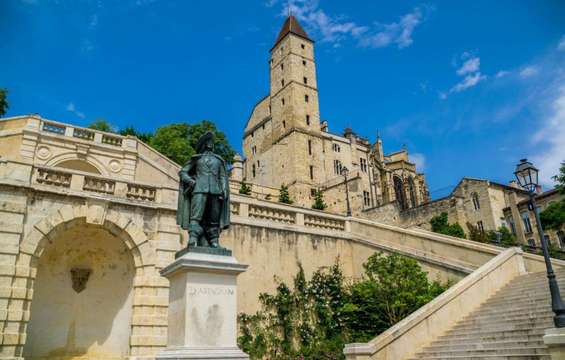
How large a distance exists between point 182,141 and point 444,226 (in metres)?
26.6

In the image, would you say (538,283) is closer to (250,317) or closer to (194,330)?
(250,317)

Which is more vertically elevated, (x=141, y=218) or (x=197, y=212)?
(x=141, y=218)

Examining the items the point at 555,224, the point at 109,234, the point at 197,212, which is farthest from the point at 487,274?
the point at 555,224

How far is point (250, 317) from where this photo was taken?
48.2 ft

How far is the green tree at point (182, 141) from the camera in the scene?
41.3 metres

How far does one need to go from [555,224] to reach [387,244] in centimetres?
2451

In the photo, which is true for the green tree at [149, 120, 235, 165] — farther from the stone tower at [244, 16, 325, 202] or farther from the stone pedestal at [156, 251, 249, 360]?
the stone pedestal at [156, 251, 249, 360]

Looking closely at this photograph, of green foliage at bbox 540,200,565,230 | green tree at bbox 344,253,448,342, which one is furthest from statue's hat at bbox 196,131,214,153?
green foliage at bbox 540,200,565,230

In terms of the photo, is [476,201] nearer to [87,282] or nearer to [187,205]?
[87,282]

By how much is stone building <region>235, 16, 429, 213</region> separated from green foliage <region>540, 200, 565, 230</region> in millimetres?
20180

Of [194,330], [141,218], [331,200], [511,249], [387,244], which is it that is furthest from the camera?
[331,200]

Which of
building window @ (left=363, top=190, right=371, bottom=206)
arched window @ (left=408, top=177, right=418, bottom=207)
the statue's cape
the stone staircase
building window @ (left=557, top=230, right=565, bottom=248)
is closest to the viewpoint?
the statue's cape

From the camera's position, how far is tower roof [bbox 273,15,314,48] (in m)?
66.2

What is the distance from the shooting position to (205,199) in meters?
7.39
